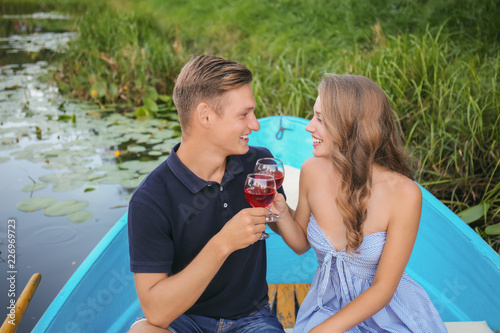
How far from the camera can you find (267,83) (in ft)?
19.3

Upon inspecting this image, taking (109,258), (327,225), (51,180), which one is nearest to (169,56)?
(51,180)

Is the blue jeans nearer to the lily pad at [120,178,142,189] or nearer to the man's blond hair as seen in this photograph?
the man's blond hair

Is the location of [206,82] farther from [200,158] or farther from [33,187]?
[33,187]

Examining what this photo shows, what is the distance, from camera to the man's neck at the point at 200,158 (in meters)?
1.95

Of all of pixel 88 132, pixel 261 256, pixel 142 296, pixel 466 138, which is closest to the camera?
pixel 142 296

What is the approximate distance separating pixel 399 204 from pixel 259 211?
606 millimetres

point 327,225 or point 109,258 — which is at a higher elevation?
point 327,225

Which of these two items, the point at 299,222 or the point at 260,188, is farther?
the point at 299,222

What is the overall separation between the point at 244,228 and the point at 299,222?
2.02ft

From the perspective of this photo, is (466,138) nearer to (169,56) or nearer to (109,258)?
(109,258)

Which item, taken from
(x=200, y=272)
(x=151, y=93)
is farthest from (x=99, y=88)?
(x=200, y=272)

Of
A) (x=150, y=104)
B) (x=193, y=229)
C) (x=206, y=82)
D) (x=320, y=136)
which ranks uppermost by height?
(x=206, y=82)

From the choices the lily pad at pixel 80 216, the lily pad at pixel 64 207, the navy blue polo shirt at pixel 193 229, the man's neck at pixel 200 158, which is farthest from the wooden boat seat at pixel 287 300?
the lily pad at pixel 64 207

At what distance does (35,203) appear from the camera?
411 cm
